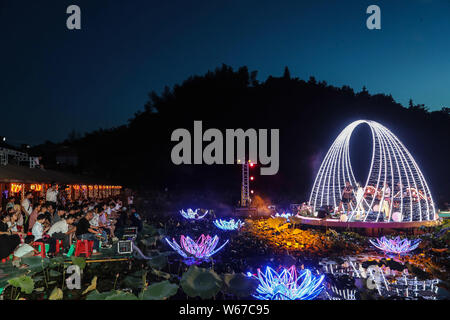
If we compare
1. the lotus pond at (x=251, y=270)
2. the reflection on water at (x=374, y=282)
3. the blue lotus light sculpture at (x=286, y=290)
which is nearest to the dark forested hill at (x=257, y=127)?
the lotus pond at (x=251, y=270)

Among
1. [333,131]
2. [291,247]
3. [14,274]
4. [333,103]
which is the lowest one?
[291,247]

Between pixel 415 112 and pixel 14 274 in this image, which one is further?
pixel 415 112

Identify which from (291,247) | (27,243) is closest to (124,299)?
(27,243)

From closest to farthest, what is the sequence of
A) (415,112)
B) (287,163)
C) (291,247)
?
(291,247), (287,163), (415,112)

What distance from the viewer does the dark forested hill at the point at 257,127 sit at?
35.3 meters

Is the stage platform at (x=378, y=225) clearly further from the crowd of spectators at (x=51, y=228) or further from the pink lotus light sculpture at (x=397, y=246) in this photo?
the crowd of spectators at (x=51, y=228)

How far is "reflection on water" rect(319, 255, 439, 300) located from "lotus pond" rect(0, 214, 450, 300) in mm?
19

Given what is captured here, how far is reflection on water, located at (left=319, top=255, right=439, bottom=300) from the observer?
6.53 meters

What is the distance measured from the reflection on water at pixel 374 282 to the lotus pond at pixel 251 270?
2 cm

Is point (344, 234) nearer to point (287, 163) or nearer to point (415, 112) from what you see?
point (287, 163)

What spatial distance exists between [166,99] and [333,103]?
19.3 m

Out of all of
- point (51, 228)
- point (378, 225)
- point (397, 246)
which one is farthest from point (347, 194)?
point (51, 228)

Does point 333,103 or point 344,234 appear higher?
point 333,103

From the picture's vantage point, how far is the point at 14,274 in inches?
220
